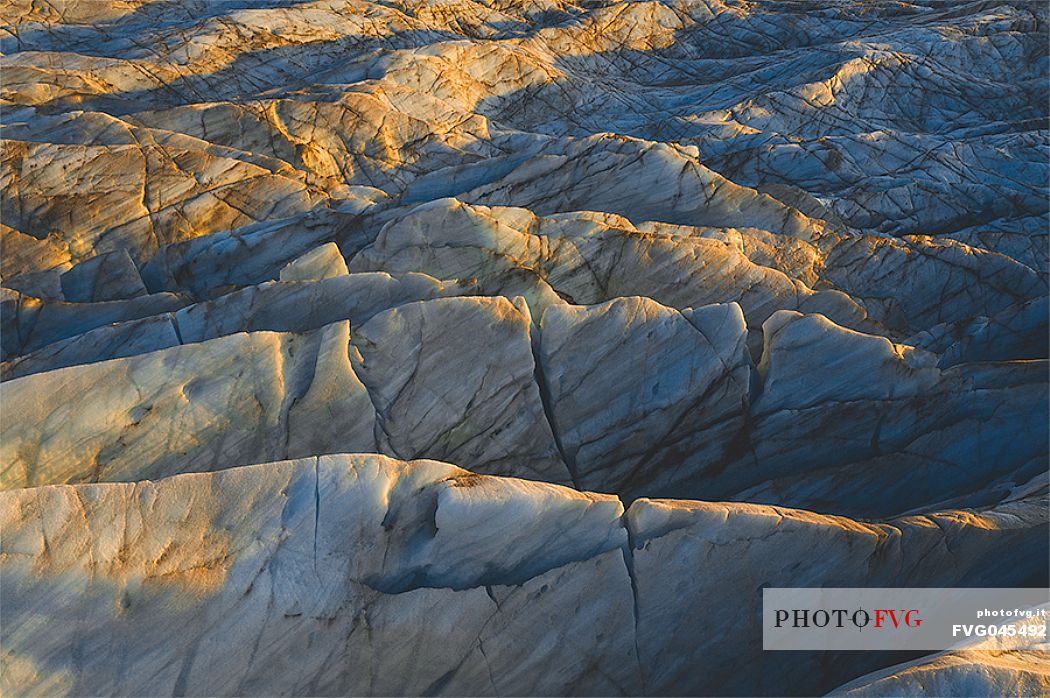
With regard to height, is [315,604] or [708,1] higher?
[708,1]

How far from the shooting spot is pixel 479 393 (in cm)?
1541

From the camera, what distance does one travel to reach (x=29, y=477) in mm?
12344

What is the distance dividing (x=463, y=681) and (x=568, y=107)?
31.9 meters

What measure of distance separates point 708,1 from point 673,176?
31.6 m

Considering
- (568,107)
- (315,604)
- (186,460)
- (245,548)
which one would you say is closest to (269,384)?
(186,460)

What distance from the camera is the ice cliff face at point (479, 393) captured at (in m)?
11.1

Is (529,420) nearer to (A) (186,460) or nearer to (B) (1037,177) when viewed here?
(A) (186,460)

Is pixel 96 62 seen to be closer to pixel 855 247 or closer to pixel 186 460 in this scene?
pixel 186 460

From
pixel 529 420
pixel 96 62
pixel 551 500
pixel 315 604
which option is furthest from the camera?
pixel 96 62

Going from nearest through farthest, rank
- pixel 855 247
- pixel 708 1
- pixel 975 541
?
pixel 975 541, pixel 855 247, pixel 708 1

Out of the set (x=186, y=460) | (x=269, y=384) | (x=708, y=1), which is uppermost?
(x=708, y=1)

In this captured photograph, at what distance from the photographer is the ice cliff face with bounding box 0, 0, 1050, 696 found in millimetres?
11086

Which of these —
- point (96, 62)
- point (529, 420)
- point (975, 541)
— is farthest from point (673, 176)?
point (96, 62)

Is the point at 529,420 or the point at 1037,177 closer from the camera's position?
the point at 529,420
